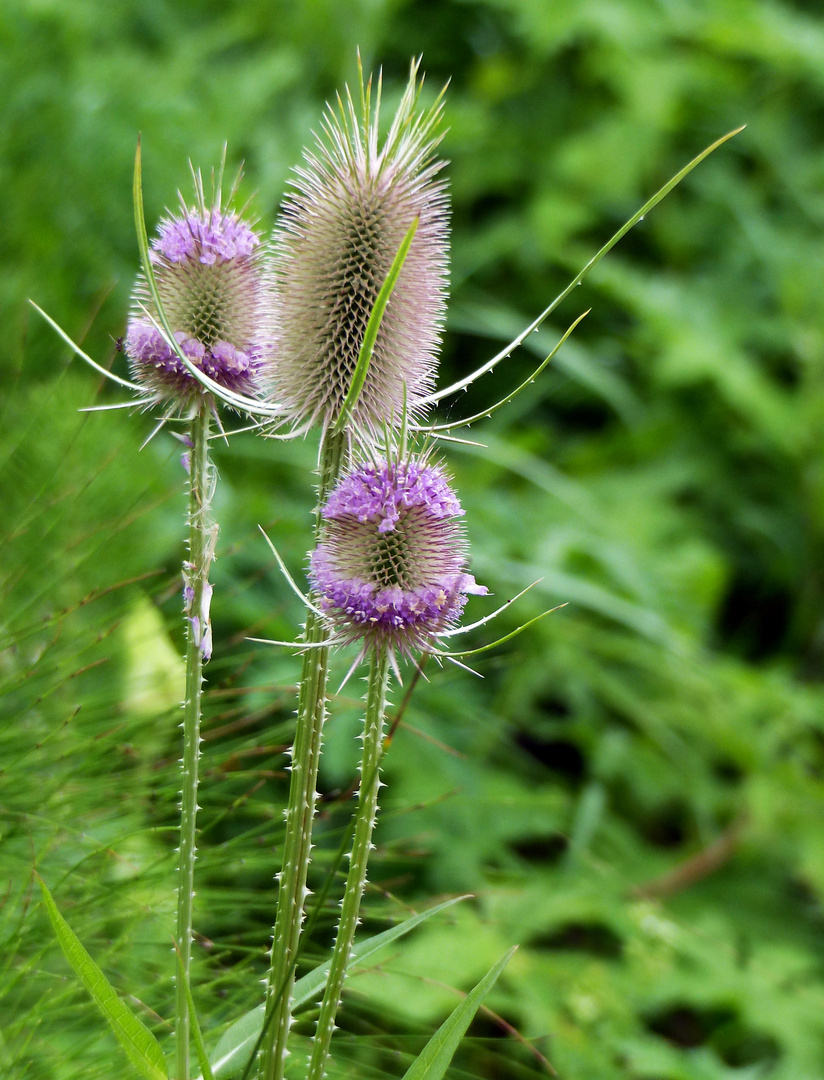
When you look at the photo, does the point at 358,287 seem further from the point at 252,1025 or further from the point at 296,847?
the point at 252,1025

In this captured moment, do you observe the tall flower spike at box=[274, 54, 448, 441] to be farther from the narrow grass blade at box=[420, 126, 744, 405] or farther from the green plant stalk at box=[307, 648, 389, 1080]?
the green plant stalk at box=[307, 648, 389, 1080]

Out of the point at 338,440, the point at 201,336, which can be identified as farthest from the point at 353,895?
the point at 201,336

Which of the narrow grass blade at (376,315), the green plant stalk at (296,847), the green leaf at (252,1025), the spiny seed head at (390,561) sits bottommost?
the green leaf at (252,1025)

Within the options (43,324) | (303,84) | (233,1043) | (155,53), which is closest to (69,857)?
(233,1043)

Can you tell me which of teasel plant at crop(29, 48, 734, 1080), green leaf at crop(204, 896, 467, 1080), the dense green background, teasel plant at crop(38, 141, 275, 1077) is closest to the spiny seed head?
teasel plant at crop(29, 48, 734, 1080)

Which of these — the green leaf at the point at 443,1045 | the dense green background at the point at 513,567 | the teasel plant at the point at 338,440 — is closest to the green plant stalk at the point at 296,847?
the teasel plant at the point at 338,440

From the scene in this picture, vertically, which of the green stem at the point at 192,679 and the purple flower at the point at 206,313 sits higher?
the purple flower at the point at 206,313

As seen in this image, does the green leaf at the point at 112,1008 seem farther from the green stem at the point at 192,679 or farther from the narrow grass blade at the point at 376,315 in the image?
the narrow grass blade at the point at 376,315
